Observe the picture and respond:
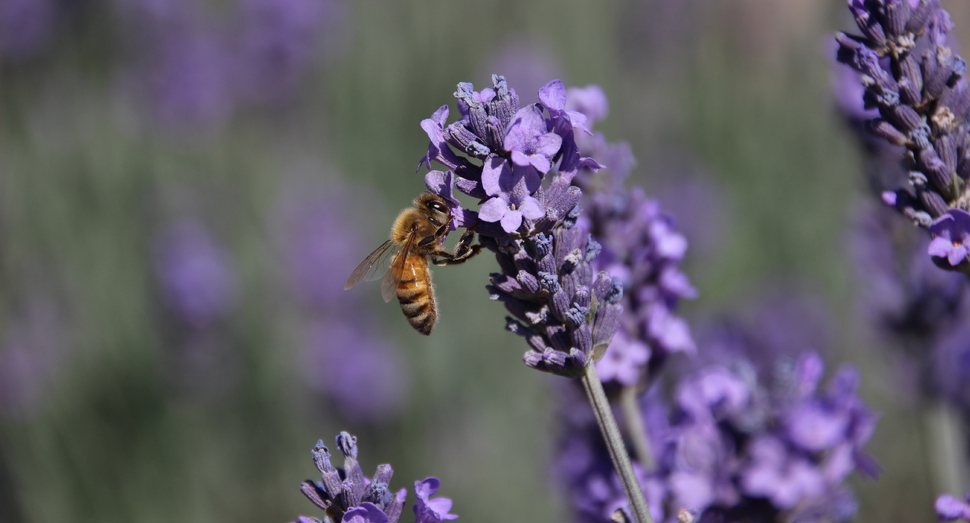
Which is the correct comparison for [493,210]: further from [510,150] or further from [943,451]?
[943,451]

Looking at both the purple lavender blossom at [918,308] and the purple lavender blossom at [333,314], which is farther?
the purple lavender blossom at [333,314]

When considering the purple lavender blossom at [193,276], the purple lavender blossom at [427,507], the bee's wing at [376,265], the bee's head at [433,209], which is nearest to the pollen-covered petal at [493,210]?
the purple lavender blossom at [427,507]

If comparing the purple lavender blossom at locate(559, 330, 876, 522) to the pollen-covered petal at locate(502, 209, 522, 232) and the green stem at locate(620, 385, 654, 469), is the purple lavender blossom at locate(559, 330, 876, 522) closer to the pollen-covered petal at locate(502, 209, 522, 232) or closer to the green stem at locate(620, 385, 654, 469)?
the green stem at locate(620, 385, 654, 469)

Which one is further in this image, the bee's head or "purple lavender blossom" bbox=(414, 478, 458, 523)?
Result: the bee's head

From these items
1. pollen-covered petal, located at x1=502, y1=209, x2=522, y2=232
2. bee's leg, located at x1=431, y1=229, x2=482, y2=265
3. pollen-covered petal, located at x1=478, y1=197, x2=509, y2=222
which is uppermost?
bee's leg, located at x1=431, y1=229, x2=482, y2=265

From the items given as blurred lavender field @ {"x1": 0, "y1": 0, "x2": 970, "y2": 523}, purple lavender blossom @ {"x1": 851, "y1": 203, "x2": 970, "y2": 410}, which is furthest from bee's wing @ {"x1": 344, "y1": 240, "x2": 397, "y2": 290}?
purple lavender blossom @ {"x1": 851, "y1": 203, "x2": 970, "y2": 410}

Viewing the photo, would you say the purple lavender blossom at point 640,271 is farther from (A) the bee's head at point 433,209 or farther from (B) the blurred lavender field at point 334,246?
(B) the blurred lavender field at point 334,246
